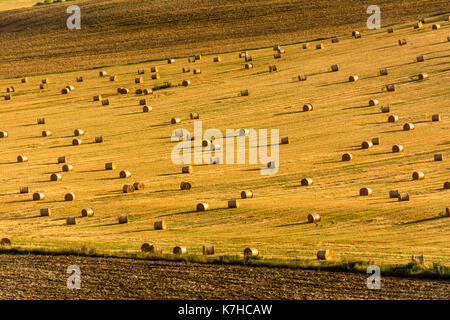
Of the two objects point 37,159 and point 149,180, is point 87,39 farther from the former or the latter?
point 149,180

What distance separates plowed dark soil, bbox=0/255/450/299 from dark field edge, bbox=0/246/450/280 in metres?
0.45

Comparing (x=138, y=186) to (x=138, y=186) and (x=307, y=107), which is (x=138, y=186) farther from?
(x=307, y=107)

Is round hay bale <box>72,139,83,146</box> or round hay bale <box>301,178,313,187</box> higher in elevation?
round hay bale <box>72,139,83,146</box>

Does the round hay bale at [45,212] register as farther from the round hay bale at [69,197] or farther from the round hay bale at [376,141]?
the round hay bale at [376,141]

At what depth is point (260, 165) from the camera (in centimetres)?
4697

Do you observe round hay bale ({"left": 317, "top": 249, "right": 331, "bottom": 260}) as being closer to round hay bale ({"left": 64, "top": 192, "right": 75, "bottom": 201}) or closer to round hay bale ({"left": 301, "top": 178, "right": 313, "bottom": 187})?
round hay bale ({"left": 301, "top": 178, "right": 313, "bottom": 187})

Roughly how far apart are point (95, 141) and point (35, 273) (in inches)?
1017

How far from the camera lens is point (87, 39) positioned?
8350 cm

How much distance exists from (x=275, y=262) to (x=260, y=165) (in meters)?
16.9

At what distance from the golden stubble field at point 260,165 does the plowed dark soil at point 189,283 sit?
2.53 meters

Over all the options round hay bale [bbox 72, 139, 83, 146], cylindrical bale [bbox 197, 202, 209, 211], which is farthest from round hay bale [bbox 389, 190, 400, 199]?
round hay bale [bbox 72, 139, 83, 146]

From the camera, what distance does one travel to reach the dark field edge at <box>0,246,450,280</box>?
2812cm

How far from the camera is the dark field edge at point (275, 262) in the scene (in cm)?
2812
